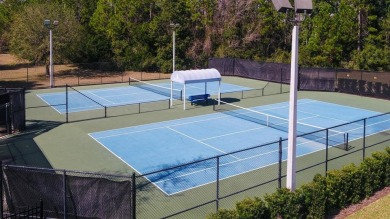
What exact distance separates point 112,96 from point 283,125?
17.5 metres

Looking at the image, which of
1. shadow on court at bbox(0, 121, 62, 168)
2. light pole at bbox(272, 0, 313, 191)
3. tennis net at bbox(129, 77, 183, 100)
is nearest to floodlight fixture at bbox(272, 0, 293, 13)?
light pole at bbox(272, 0, 313, 191)

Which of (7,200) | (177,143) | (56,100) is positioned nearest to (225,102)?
(177,143)

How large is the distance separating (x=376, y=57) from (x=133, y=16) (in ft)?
106

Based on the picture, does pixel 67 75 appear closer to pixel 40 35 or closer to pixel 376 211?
pixel 40 35

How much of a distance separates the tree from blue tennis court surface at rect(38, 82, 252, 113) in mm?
9568

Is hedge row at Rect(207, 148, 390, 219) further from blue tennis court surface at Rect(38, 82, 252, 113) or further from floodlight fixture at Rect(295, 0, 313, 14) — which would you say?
blue tennis court surface at Rect(38, 82, 252, 113)

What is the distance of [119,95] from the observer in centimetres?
3912

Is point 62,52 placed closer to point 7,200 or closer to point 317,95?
point 317,95

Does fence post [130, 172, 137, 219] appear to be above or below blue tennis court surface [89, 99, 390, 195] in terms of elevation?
above

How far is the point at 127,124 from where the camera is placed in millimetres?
27359

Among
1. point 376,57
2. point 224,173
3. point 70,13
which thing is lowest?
point 224,173

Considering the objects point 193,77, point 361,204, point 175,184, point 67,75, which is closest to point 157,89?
point 193,77

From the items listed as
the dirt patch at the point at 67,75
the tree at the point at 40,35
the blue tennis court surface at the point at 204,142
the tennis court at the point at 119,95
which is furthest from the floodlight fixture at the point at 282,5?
the tree at the point at 40,35

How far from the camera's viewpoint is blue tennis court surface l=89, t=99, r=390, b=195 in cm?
1827
